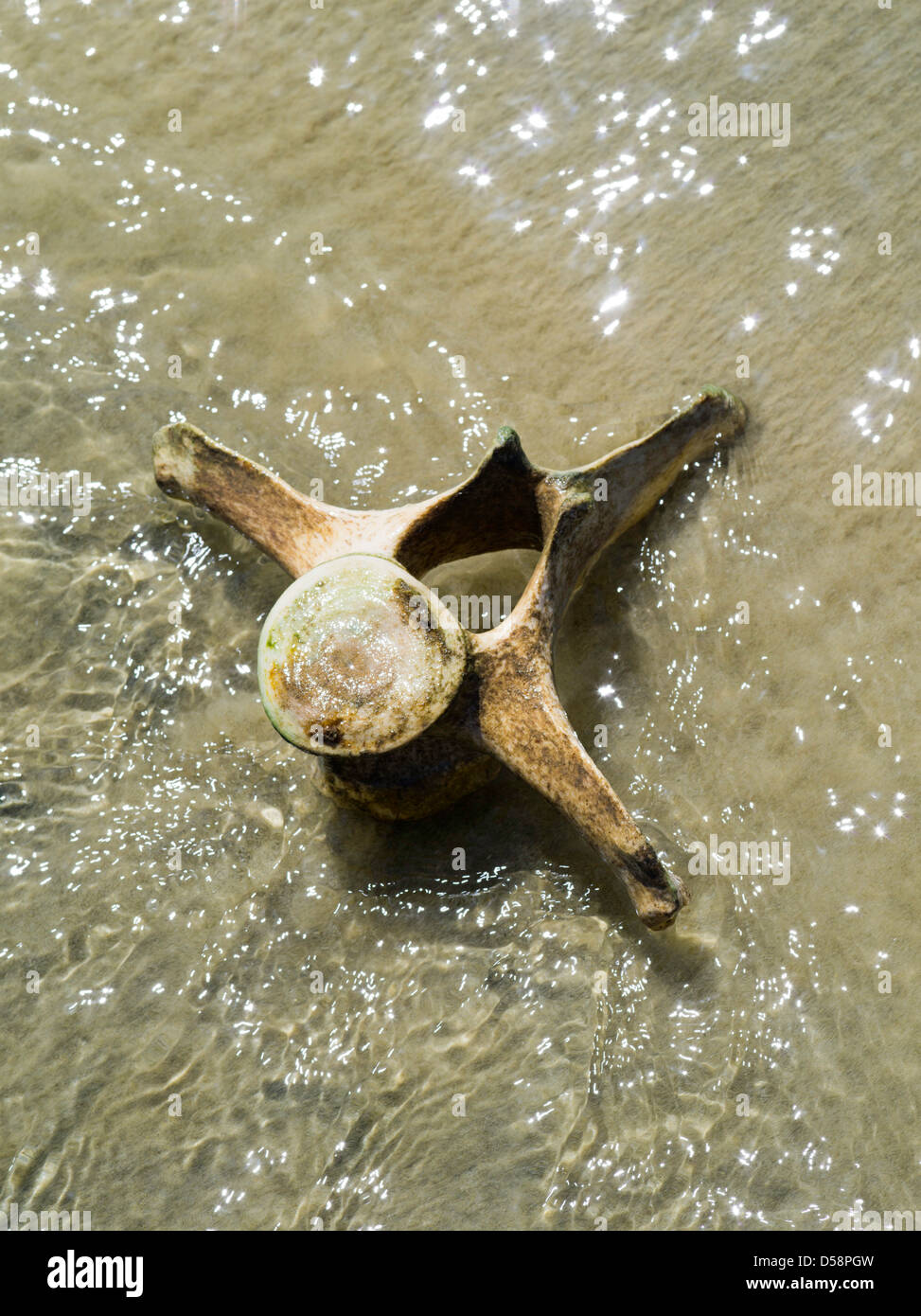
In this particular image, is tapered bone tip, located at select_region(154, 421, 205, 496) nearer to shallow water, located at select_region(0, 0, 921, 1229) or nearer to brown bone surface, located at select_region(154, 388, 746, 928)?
brown bone surface, located at select_region(154, 388, 746, 928)

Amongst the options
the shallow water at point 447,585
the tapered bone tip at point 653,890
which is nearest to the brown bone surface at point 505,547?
the tapered bone tip at point 653,890

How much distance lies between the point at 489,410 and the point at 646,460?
1.47ft

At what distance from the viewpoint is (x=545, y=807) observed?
2.51m

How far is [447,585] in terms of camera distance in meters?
2.64

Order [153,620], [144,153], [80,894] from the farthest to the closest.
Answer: [144,153] → [153,620] → [80,894]

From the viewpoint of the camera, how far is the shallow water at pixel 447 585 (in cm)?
232

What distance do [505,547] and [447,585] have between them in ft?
0.58

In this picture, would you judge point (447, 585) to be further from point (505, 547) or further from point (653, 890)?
point (653, 890)

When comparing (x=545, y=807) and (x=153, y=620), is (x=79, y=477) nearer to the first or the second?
(x=153, y=620)

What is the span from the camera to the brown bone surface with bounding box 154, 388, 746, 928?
7.16 feet

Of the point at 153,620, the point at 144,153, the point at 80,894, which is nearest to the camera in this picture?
the point at 80,894

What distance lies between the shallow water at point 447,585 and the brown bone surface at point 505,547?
151 mm

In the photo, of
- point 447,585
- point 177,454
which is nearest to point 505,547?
point 447,585

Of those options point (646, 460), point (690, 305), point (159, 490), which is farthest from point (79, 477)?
point (690, 305)
